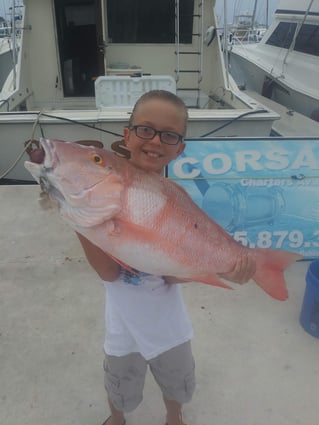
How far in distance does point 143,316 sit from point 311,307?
1.40 m

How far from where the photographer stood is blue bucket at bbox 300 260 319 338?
233cm

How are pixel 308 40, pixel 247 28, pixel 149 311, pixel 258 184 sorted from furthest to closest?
pixel 247 28 → pixel 308 40 → pixel 258 184 → pixel 149 311

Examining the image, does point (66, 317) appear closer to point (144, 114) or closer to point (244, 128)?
point (144, 114)

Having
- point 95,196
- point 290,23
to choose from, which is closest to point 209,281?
point 95,196

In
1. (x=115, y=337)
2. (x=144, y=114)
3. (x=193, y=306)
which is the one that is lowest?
(x=193, y=306)

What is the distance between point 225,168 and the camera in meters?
3.07

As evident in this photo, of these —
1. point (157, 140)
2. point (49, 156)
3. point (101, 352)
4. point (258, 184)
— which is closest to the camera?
point (49, 156)

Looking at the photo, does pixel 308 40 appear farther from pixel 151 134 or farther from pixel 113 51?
pixel 151 134

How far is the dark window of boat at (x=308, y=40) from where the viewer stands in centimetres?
856

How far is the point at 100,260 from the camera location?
1303mm

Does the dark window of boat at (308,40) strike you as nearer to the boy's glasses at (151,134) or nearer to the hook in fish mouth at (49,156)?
the boy's glasses at (151,134)

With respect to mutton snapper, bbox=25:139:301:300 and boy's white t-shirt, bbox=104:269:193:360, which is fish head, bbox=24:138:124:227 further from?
boy's white t-shirt, bbox=104:269:193:360

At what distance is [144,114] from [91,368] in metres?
1.54

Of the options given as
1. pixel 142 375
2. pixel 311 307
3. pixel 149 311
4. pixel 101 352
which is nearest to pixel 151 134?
pixel 149 311
